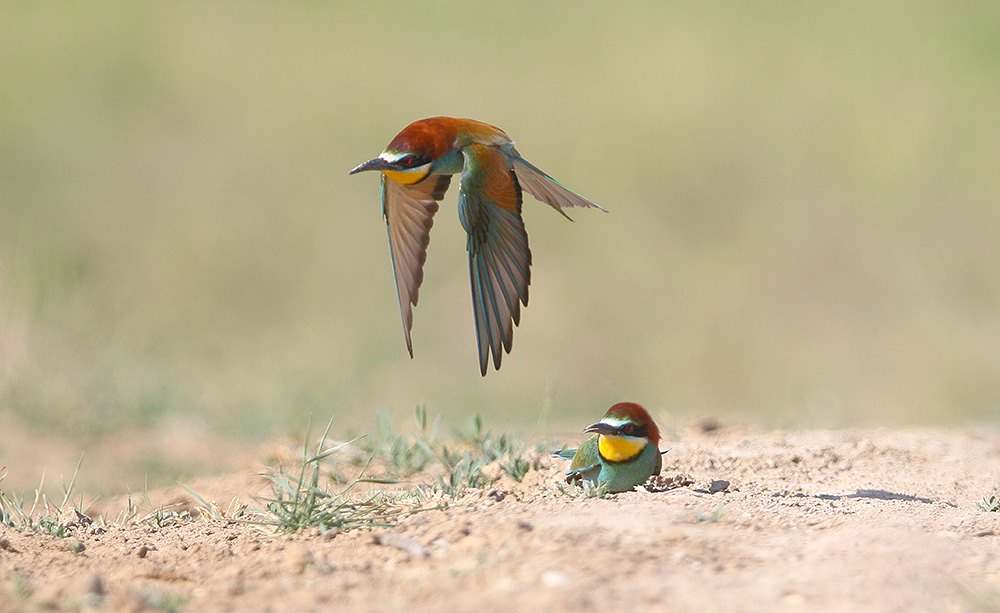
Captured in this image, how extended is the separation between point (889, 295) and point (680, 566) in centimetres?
671

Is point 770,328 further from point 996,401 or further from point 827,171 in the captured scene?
point 996,401

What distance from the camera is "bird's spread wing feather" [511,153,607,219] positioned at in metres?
2.84

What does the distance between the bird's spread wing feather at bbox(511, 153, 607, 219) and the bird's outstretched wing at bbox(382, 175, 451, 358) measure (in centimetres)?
21

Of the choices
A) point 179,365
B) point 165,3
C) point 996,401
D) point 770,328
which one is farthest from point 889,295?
point 165,3

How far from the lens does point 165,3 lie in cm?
1115

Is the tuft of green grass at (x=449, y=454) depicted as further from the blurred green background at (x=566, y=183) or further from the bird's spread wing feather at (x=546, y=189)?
the blurred green background at (x=566, y=183)

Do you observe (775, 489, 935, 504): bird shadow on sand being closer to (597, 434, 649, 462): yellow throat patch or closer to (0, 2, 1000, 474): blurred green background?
(597, 434, 649, 462): yellow throat patch

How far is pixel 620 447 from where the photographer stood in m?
2.43

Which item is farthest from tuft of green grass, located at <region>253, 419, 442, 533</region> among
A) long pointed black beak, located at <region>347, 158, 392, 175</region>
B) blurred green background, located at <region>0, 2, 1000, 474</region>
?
blurred green background, located at <region>0, 2, 1000, 474</region>

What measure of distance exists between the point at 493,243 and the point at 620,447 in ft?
1.96

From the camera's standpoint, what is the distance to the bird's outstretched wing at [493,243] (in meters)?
2.66

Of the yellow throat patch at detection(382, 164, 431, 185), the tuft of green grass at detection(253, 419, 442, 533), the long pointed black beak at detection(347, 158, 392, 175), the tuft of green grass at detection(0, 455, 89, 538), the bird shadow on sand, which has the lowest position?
the tuft of green grass at detection(0, 455, 89, 538)

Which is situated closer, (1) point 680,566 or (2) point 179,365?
(1) point 680,566

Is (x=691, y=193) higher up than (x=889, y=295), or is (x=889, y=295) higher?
(x=691, y=193)
